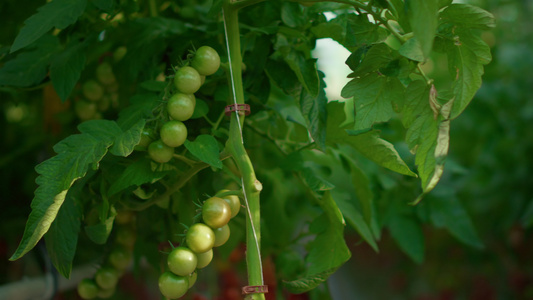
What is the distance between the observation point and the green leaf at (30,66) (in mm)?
480

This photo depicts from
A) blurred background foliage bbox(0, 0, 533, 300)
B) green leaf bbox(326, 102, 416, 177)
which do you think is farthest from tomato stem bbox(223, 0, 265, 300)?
blurred background foliage bbox(0, 0, 533, 300)

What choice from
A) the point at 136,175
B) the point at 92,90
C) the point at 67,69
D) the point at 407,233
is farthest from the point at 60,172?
the point at 407,233

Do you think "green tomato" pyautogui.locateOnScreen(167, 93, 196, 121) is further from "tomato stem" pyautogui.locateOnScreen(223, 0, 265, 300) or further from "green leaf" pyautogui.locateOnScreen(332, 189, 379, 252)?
"green leaf" pyautogui.locateOnScreen(332, 189, 379, 252)

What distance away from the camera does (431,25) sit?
0.30 metres

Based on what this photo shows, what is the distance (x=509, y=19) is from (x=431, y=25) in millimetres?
1661

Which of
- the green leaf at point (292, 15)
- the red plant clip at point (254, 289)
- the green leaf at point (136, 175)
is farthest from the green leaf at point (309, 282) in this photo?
the green leaf at point (292, 15)

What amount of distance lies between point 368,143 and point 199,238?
193 millimetres

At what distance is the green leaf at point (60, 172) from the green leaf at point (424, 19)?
0.22m

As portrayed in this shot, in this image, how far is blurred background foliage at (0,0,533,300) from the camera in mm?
803

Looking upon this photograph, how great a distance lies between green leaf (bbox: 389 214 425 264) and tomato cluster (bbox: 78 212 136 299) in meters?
0.41

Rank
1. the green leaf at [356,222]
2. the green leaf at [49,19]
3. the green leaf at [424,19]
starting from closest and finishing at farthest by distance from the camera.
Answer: the green leaf at [424,19] → the green leaf at [49,19] → the green leaf at [356,222]

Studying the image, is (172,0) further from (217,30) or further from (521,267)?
(521,267)

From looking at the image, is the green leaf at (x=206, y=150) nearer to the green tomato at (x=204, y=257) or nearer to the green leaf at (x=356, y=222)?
the green tomato at (x=204, y=257)

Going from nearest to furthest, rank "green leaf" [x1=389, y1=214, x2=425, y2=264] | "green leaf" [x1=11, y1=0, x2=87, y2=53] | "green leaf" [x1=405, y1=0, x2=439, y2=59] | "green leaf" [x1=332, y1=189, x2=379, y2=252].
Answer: "green leaf" [x1=405, y1=0, x2=439, y2=59] < "green leaf" [x1=11, y1=0, x2=87, y2=53] < "green leaf" [x1=332, y1=189, x2=379, y2=252] < "green leaf" [x1=389, y1=214, x2=425, y2=264]
